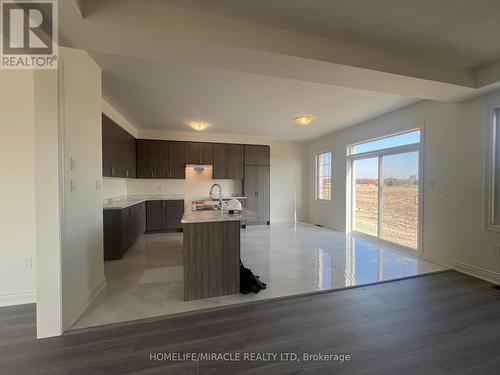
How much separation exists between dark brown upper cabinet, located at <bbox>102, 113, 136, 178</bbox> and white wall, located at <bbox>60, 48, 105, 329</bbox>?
1037 mm

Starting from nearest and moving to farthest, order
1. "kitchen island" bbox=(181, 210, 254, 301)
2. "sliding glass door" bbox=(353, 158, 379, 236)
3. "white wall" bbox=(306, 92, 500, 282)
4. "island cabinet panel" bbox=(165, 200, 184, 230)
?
"kitchen island" bbox=(181, 210, 254, 301), "white wall" bbox=(306, 92, 500, 282), "sliding glass door" bbox=(353, 158, 379, 236), "island cabinet panel" bbox=(165, 200, 184, 230)

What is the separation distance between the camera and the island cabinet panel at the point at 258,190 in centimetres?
649

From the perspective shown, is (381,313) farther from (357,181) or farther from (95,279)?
(357,181)

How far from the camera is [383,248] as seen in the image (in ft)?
14.3

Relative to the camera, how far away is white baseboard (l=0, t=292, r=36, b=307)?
88.4 inches

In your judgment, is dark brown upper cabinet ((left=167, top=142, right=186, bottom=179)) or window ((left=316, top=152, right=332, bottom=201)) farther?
window ((left=316, top=152, right=332, bottom=201))

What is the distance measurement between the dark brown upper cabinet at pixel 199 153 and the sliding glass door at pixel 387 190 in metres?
3.72

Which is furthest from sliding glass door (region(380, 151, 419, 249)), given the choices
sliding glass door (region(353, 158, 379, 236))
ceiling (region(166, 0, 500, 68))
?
ceiling (region(166, 0, 500, 68))

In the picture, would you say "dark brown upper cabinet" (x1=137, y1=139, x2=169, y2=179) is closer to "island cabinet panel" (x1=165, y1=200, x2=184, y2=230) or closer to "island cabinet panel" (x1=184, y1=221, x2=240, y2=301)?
"island cabinet panel" (x1=165, y1=200, x2=184, y2=230)

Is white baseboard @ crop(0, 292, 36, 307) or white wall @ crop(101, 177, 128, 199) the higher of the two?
white wall @ crop(101, 177, 128, 199)

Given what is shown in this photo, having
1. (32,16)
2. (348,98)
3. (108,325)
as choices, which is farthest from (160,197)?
(348,98)

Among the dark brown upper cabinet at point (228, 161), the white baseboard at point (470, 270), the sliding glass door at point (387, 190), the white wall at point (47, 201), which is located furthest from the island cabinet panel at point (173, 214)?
the white baseboard at point (470, 270)

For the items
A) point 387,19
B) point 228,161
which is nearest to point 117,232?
point 228,161

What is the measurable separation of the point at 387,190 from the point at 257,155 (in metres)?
3.48
